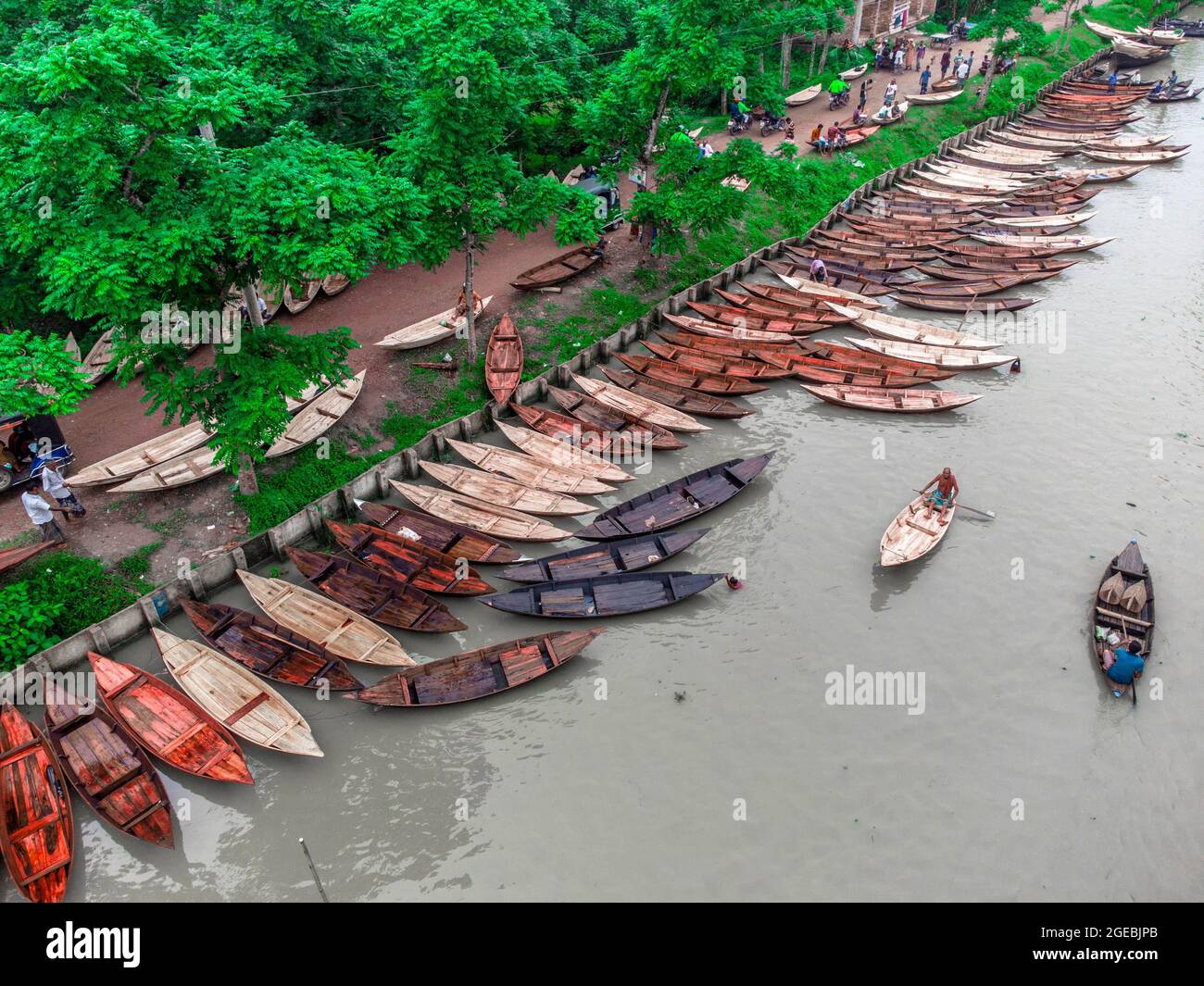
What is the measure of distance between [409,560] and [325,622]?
257 centimetres

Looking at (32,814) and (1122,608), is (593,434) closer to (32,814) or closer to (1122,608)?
(1122,608)

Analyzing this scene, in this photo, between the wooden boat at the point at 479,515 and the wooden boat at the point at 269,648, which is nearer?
the wooden boat at the point at 269,648

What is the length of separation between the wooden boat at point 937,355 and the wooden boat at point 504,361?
42.8ft

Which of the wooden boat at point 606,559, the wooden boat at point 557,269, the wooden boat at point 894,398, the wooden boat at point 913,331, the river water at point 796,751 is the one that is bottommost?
the river water at point 796,751

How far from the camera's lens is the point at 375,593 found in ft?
63.3

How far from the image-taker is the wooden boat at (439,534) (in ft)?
66.9

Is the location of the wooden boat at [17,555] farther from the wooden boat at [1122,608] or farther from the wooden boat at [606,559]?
the wooden boat at [1122,608]

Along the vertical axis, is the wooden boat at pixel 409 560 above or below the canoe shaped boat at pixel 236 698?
above

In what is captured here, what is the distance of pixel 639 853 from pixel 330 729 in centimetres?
721

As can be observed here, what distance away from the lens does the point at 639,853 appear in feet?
49.3

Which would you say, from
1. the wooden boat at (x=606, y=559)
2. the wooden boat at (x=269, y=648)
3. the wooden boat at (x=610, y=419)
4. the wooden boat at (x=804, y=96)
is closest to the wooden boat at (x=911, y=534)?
the wooden boat at (x=606, y=559)

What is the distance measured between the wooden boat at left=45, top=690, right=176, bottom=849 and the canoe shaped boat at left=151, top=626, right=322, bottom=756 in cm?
155
